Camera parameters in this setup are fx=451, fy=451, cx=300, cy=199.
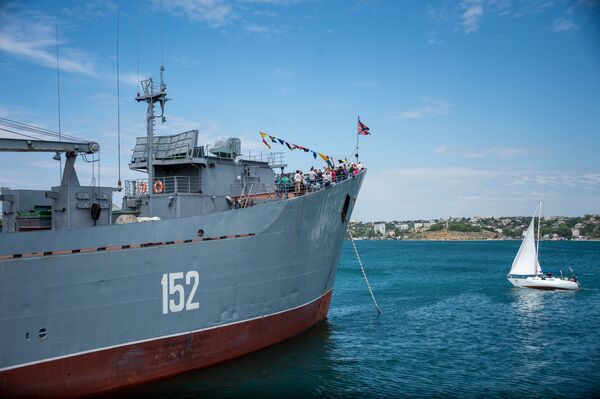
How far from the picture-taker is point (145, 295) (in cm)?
1201

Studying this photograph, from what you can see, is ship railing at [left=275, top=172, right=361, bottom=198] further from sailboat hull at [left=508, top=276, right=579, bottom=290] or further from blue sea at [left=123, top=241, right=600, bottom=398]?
sailboat hull at [left=508, top=276, right=579, bottom=290]

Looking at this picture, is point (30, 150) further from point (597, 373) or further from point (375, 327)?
point (597, 373)

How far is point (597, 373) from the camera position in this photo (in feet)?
49.5

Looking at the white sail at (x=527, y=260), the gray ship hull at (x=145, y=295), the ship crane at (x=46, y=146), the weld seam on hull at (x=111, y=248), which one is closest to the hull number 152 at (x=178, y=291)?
the gray ship hull at (x=145, y=295)

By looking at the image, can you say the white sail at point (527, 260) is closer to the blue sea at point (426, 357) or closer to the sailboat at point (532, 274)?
the sailboat at point (532, 274)

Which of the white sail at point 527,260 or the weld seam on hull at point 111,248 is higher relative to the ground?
the weld seam on hull at point 111,248

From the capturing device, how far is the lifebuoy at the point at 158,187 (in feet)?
54.2

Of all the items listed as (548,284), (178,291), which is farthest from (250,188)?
(548,284)

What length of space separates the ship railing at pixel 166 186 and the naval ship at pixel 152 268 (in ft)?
0.17

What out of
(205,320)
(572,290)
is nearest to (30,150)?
(205,320)

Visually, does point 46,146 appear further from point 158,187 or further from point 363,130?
point 363,130

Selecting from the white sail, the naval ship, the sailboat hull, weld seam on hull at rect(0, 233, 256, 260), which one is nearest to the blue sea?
the naval ship

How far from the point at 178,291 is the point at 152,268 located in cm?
109

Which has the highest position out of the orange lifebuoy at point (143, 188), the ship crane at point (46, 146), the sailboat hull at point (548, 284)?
the ship crane at point (46, 146)
